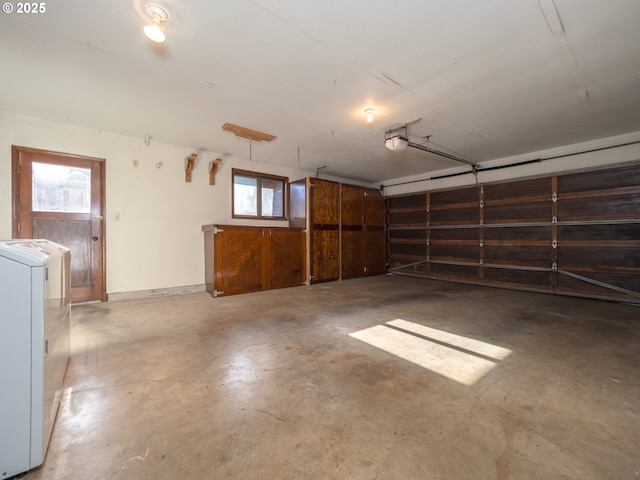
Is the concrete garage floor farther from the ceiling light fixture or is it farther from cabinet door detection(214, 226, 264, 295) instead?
the ceiling light fixture

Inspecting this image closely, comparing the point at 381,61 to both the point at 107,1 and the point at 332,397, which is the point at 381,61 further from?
the point at 332,397

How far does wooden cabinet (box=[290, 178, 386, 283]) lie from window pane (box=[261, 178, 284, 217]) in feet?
0.91

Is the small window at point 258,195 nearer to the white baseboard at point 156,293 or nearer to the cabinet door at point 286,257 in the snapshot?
the cabinet door at point 286,257

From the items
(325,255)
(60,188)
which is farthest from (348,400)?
(60,188)

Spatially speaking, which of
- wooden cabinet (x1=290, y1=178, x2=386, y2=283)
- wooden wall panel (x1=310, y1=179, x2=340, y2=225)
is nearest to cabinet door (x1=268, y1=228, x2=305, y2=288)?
wooden cabinet (x1=290, y1=178, x2=386, y2=283)

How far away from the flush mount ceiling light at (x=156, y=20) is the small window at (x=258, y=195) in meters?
3.38

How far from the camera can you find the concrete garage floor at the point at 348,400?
116 centimetres

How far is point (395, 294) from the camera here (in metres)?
4.66

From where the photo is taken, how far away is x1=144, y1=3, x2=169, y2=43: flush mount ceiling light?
6.23 ft

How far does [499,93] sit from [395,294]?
320 centimetres

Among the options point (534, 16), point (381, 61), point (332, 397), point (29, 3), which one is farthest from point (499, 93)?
point (29, 3)

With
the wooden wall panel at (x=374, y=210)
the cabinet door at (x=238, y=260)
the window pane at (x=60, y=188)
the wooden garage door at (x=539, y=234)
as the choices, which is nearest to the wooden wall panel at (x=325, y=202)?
the wooden wall panel at (x=374, y=210)

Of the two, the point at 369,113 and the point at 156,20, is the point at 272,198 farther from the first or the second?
the point at 156,20

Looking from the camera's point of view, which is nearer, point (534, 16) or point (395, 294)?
point (534, 16)
